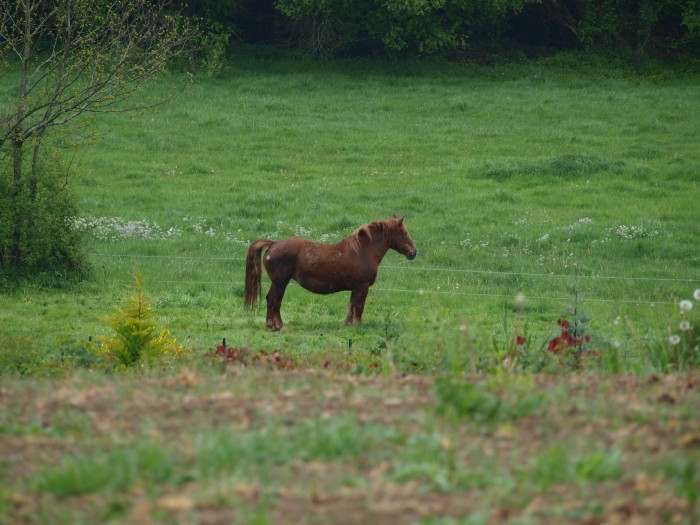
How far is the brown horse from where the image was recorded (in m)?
15.2

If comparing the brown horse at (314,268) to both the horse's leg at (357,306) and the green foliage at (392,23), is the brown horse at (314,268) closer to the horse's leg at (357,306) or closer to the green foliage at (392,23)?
the horse's leg at (357,306)

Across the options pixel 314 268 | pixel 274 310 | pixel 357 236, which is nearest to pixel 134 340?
pixel 274 310

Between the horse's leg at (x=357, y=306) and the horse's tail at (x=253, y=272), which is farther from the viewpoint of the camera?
the horse's leg at (x=357, y=306)

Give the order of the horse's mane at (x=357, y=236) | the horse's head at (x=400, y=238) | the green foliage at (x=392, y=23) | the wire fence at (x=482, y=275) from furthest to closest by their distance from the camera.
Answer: the green foliage at (x=392, y=23), the wire fence at (x=482, y=275), the horse's head at (x=400, y=238), the horse's mane at (x=357, y=236)

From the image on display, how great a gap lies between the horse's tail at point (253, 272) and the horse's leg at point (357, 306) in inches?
57.1

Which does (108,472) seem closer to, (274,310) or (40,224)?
(274,310)

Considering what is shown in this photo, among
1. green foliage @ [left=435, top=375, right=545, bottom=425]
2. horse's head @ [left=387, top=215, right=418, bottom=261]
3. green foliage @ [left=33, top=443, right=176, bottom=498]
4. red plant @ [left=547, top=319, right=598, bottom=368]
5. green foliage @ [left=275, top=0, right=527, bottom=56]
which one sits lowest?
green foliage @ [left=33, top=443, right=176, bottom=498]

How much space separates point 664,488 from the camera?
541cm

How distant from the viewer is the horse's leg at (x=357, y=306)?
50.1 feet

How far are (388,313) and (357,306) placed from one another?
52 cm

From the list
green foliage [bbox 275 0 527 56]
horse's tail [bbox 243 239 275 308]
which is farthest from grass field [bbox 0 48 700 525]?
green foliage [bbox 275 0 527 56]

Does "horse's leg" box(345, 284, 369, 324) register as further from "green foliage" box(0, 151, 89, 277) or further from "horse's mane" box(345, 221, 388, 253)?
"green foliage" box(0, 151, 89, 277)

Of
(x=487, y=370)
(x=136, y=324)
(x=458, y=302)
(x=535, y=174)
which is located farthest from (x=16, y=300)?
(x=535, y=174)

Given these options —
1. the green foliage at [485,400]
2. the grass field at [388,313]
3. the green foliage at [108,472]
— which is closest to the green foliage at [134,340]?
the grass field at [388,313]
